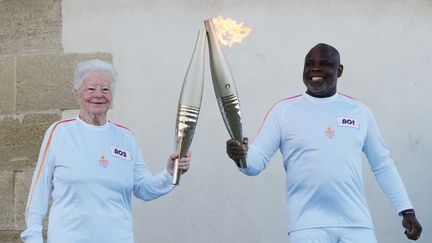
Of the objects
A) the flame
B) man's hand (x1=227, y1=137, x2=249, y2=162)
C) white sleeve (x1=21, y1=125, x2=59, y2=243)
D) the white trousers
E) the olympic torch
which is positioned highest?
the flame

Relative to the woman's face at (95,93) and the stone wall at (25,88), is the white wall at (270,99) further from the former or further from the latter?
the woman's face at (95,93)

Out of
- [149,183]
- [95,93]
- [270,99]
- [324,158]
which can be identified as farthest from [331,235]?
[270,99]

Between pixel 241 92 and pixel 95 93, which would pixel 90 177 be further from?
pixel 241 92

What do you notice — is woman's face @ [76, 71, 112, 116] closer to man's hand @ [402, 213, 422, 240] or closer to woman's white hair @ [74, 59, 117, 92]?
woman's white hair @ [74, 59, 117, 92]

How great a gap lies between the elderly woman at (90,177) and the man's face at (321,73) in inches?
32.0

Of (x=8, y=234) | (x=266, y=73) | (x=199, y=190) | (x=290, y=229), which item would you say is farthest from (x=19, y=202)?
(x=290, y=229)

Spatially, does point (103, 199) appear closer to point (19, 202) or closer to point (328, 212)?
point (328, 212)

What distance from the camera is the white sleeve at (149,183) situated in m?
4.74

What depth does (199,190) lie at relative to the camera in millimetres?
6227

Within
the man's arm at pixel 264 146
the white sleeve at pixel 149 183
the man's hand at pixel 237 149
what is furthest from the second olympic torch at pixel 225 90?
the white sleeve at pixel 149 183

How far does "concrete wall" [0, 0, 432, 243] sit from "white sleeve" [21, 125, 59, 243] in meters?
1.75

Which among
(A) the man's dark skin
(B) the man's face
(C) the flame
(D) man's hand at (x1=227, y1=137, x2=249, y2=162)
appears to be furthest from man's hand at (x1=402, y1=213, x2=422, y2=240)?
(C) the flame

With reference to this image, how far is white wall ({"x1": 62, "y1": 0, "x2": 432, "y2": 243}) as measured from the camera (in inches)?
243

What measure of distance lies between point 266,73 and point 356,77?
0.58 meters
